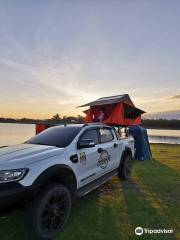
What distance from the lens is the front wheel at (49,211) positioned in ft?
10.8

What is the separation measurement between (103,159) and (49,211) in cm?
212

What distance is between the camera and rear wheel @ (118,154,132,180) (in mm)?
6781

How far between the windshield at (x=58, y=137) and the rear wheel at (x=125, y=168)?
7.58 feet

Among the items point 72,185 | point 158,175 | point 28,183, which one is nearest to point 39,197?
point 28,183

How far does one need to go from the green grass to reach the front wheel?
225 mm

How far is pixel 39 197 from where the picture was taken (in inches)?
132

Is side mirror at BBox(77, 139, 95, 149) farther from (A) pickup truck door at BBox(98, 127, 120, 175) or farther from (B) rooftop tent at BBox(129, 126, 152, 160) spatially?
(B) rooftop tent at BBox(129, 126, 152, 160)

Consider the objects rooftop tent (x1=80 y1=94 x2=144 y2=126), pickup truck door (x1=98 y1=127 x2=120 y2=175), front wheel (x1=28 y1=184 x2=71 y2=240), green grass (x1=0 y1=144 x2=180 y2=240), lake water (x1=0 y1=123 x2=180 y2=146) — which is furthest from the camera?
lake water (x1=0 y1=123 x2=180 y2=146)

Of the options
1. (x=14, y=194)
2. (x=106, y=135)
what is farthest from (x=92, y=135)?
(x=14, y=194)

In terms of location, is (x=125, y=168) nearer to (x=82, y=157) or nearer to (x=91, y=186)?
(x=91, y=186)

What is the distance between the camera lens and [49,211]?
139 inches

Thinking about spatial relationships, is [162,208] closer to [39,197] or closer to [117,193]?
[117,193]

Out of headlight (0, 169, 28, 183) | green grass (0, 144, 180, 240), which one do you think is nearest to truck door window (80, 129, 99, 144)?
green grass (0, 144, 180, 240)

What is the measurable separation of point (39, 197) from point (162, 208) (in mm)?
2796
